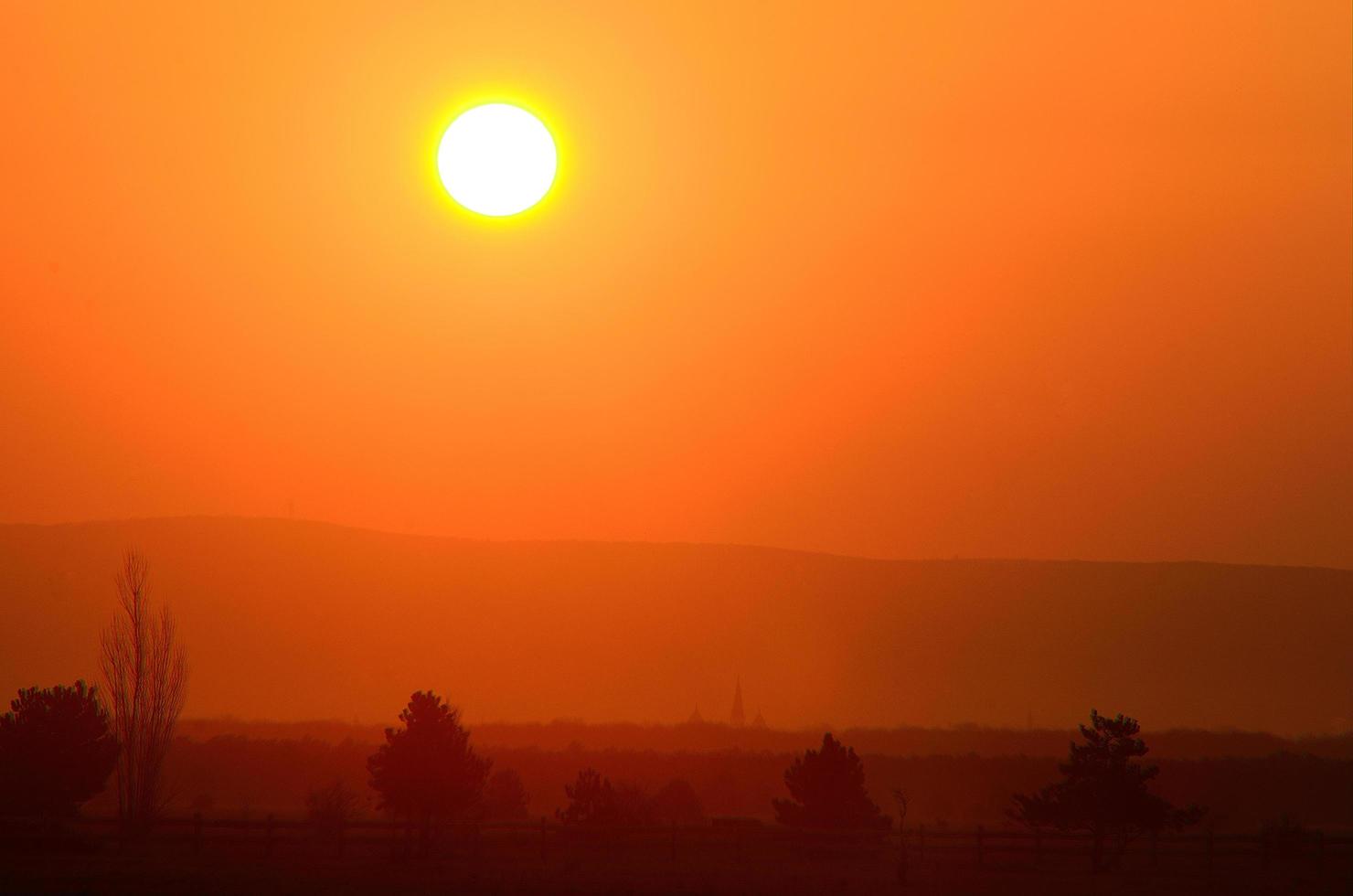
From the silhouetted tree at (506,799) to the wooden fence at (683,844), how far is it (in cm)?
882

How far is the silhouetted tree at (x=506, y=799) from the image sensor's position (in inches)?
1736

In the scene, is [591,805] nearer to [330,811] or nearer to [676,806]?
[330,811]

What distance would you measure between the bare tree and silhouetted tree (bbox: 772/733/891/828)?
16373 millimetres

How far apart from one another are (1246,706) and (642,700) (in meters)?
68.1

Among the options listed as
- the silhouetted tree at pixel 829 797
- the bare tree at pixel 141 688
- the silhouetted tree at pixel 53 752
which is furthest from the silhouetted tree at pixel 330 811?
the silhouetted tree at pixel 829 797

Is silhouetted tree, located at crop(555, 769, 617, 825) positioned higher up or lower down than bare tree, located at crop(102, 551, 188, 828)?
lower down

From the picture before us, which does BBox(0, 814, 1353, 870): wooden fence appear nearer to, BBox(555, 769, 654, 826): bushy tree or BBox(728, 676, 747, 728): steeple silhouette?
BBox(555, 769, 654, 826): bushy tree

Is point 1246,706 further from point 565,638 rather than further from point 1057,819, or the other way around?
point 1057,819

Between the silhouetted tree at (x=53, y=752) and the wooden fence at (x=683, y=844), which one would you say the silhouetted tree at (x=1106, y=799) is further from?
the silhouetted tree at (x=53, y=752)

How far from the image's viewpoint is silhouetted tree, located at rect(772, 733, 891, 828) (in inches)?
1414

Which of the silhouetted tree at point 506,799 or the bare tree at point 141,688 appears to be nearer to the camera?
the bare tree at point 141,688

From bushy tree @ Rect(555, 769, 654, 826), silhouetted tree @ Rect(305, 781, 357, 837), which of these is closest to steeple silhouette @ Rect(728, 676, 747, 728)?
silhouetted tree @ Rect(305, 781, 357, 837)

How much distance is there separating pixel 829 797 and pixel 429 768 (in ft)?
33.6

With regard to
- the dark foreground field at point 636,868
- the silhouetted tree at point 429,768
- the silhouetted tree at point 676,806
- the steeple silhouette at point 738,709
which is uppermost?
the steeple silhouette at point 738,709
